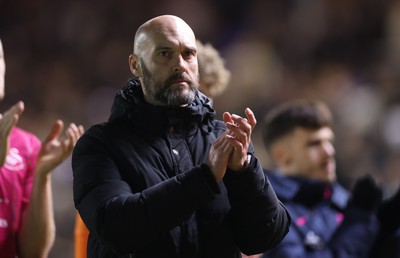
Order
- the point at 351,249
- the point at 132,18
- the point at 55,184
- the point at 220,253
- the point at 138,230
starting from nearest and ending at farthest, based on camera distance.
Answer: the point at 138,230
the point at 220,253
the point at 351,249
the point at 55,184
the point at 132,18

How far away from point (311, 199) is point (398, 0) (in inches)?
261

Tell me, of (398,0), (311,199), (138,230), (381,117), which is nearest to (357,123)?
(381,117)

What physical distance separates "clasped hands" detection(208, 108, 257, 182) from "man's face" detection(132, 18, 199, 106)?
0.77 ft

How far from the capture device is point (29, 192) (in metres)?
3.75

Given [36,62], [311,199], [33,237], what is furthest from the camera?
[36,62]

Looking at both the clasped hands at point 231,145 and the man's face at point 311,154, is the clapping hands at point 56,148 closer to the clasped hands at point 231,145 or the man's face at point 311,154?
the clasped hands at point 231,145

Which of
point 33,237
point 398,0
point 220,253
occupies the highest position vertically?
point 220,253

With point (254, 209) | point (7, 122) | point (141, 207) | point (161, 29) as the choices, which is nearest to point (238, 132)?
point (254, 209)

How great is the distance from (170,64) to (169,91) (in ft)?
0.28

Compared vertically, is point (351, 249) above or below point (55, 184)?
above

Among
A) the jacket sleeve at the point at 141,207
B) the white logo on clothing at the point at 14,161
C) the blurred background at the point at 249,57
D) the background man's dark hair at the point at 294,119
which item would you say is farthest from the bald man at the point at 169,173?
the blurred background at the point at 249,57

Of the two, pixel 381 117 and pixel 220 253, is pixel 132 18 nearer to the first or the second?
pixel 381 117

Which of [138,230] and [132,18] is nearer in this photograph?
[138,230]

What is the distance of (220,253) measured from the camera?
2891mm
